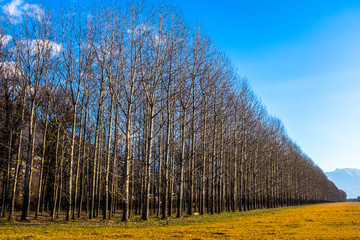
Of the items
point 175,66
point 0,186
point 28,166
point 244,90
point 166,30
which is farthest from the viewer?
point 244,90

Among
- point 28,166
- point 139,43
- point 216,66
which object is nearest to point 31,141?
point 28,166

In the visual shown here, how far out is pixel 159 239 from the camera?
8875mm

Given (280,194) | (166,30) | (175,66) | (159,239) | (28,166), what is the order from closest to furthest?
(159,239) → (28,166) → (166,30) → (175,66) → (280,194)

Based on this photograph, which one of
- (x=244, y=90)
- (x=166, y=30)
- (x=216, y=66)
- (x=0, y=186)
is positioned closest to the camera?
(x=166, y=30)

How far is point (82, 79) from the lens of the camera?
1881 cm

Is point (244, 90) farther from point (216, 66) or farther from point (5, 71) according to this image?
point (5, 71)

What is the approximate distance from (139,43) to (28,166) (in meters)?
9.80

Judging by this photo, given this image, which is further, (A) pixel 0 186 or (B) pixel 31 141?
(A) pixel 0 186

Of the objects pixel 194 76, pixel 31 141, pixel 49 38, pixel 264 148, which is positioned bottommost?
pixel 31 141

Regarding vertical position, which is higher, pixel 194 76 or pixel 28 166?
pixel 194 76

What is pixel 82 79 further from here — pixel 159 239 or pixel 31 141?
pixel 159 239

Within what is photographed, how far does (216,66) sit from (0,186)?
20932 mm

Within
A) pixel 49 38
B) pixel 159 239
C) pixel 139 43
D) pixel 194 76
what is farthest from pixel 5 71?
pixel 159 239

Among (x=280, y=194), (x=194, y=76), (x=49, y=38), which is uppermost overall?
(x=49, y=38)
